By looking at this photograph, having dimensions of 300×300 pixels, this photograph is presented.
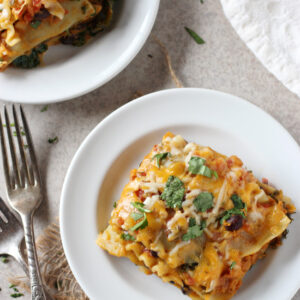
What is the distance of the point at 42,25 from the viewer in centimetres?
302

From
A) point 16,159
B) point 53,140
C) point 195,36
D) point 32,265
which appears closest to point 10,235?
point 32,265

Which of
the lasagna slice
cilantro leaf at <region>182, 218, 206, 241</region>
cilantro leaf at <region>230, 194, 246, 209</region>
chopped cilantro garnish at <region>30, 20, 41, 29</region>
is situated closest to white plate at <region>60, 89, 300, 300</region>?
the lasagna slice

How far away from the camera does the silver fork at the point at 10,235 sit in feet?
10.6

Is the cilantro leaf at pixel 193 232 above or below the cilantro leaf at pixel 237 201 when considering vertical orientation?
below

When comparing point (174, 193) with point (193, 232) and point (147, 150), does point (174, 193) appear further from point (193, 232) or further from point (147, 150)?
point (147, 150)

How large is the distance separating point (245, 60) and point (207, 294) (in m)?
1.57

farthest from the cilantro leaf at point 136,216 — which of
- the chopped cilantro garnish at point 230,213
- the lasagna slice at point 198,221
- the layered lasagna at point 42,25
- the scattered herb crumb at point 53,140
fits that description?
the layered lasagna at point 42,25

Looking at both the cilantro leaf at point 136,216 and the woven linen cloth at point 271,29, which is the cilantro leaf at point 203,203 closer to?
the cilantro leaf at point 136,216

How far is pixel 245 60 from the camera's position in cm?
327

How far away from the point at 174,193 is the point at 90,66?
1.10m

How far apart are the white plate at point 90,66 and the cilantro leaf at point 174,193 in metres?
0.88

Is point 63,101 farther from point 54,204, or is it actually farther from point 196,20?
point 196,20

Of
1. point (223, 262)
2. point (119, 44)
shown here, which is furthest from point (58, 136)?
point (223, 262)

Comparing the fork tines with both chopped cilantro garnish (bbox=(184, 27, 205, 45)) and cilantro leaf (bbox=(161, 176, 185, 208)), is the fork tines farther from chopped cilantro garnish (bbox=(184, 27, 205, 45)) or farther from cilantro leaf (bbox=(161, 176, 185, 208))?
chopped cilantro garnish (bbox=(184, 27, 205, 45))
